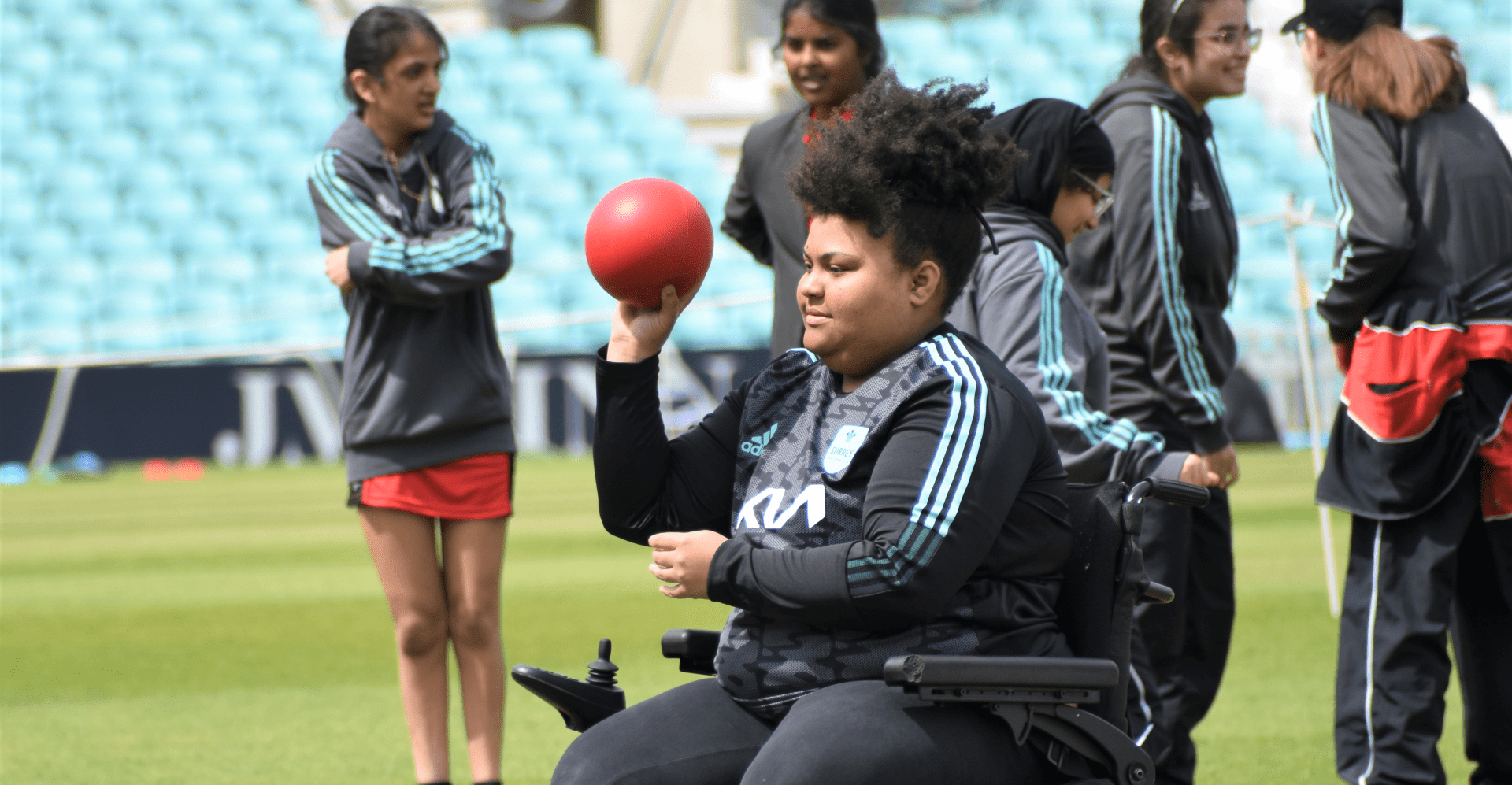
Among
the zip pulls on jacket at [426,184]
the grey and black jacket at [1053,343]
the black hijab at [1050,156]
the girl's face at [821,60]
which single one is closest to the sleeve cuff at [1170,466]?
the grey and black jacket at [1053,343]

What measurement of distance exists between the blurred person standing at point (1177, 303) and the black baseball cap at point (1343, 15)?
0.28 meters

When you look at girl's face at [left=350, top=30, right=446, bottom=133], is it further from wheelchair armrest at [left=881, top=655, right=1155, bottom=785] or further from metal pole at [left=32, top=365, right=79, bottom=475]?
metal pole at [left=32, top=365, right=79, bottom=475]

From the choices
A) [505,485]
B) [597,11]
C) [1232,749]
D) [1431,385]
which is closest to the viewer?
[1431,385]

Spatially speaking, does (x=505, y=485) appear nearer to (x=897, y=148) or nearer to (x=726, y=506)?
(x=726, y=506)

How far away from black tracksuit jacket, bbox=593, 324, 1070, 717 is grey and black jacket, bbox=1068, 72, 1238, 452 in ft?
5.11

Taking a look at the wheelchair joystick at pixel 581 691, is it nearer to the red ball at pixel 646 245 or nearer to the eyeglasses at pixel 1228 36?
the red ball at pixel 646 245

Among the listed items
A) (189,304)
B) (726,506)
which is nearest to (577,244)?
(189,304)

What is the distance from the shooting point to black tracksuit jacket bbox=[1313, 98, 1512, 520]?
12.5 feet

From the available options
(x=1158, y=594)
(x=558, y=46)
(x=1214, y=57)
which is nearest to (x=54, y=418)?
(x=558, y=46)

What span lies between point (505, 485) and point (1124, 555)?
2205 millimetres

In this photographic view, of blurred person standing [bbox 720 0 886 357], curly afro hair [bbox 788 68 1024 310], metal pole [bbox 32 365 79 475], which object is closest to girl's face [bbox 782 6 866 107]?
blurred person standing [bbox 720 0 886 357]

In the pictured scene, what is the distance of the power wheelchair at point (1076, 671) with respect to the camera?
7.59 ft

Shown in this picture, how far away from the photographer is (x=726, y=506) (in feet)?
9.64

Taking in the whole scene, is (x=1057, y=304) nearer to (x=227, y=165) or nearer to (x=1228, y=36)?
(x=1228, y=36)
